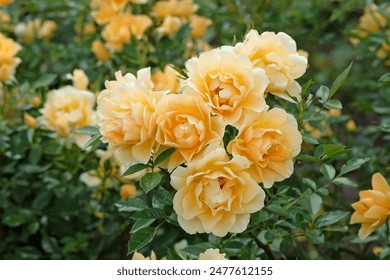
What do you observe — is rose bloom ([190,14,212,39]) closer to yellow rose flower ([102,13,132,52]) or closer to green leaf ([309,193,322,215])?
yellow rose flower ([102,13,132,52])

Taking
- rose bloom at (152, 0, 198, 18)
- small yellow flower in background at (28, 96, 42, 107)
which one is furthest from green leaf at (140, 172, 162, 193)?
rose bloom at (152, 0, 198, 18)

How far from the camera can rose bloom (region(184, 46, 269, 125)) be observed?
4.48 ft

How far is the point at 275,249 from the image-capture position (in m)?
1.82

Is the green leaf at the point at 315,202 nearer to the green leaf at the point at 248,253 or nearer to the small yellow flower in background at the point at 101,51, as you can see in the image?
the green leaf at the point at 248,253

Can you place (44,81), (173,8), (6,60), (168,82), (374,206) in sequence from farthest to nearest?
(173,8)
(44,81)
(6,60)
(168,82)
(374,206)


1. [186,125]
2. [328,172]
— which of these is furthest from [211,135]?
[328,172]

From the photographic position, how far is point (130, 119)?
53.7 inches

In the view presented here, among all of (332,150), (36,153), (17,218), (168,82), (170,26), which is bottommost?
(17,218)

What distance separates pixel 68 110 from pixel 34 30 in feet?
3.03

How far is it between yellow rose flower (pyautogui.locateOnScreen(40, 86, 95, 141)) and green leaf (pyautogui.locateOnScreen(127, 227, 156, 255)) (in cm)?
69

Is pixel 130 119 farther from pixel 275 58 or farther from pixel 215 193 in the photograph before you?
pixel 275 58

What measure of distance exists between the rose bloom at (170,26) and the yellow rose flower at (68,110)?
0.48m

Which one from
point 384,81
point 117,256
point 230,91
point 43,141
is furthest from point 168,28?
point 230,91
